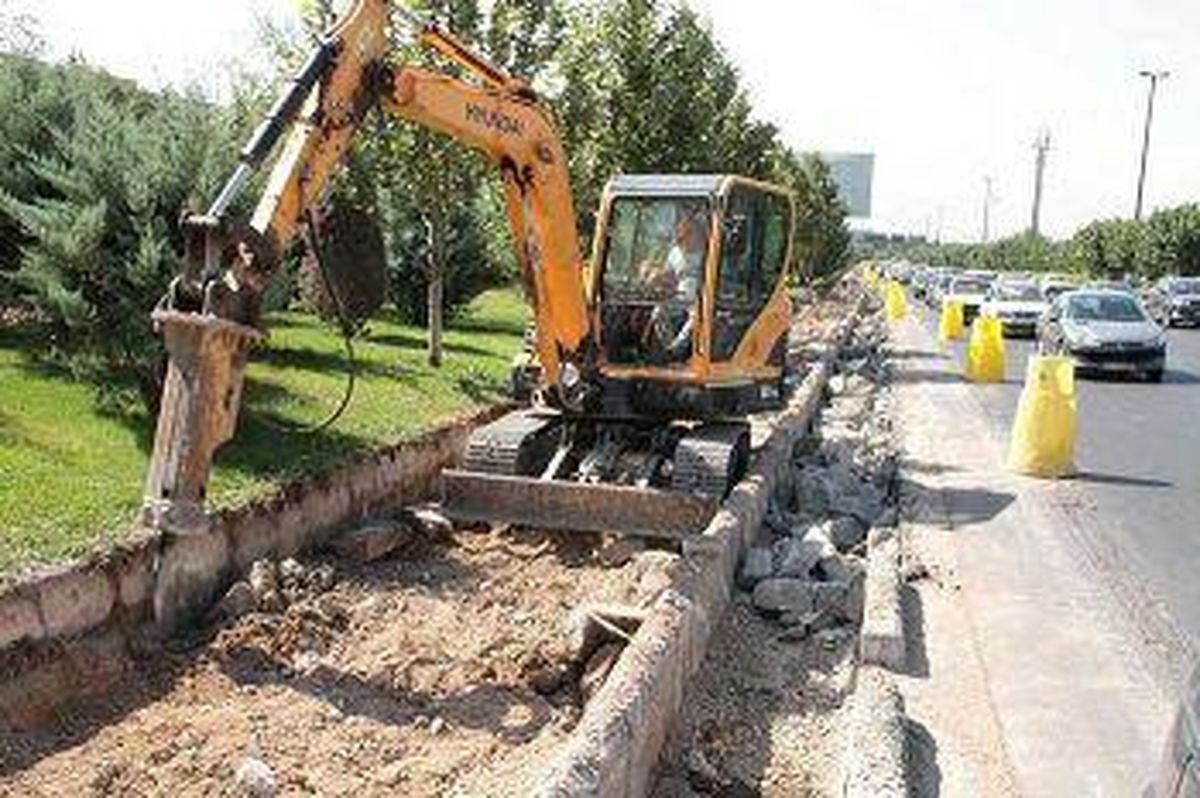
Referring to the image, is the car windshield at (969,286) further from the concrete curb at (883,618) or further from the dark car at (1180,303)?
the concrete curb at (883,618)

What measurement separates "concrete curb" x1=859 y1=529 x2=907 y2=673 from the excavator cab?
2317mm

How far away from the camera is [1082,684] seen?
Answer: 784 cm

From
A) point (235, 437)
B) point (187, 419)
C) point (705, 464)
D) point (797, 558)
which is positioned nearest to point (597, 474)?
point (705, 464)

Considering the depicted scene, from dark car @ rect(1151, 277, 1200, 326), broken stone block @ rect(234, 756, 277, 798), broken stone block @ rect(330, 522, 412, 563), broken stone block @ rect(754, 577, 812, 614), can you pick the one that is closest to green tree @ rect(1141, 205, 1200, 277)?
dark car @ rect(1151, 277, 1200, 326)


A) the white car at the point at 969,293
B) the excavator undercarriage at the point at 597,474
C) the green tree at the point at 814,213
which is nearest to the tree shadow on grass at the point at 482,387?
the excavator undercarriage at the point at 597,474

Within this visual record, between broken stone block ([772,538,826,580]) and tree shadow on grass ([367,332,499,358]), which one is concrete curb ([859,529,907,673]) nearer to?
broken stone block ([772,538,826,580])

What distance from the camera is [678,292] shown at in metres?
11.6

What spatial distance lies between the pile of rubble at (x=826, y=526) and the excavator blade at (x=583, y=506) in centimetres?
62

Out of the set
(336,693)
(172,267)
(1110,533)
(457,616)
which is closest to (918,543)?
(1110,533)

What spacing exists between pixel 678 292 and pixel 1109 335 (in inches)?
590

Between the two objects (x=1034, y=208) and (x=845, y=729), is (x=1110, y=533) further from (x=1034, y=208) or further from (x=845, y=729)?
(x=1034, y=208)

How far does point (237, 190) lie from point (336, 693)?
2645 millimetres

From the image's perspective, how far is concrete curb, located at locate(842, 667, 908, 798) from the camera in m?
5.89

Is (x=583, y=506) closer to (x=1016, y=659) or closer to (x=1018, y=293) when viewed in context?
(x=1016, y=659)
